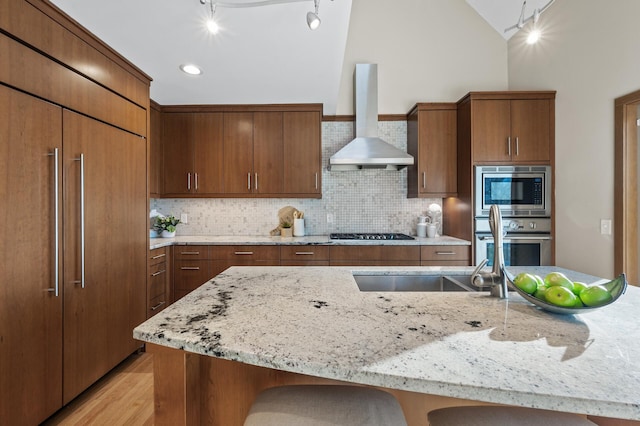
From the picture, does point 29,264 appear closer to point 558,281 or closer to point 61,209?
point 61,209

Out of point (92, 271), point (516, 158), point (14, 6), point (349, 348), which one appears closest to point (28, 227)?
point (92, 271)

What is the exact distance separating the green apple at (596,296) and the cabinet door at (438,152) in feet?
8.29

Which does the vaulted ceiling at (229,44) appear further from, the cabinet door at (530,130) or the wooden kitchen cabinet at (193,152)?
the cabinet door at (530,130)

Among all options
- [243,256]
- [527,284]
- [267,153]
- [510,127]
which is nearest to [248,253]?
[243,256]

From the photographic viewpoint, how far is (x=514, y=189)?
301 cm

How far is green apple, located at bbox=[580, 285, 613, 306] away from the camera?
36.1 inches

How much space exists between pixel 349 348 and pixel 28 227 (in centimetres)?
177

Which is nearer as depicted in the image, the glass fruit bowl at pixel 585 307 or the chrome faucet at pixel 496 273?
the glass fruit bowl at pixel 585 307

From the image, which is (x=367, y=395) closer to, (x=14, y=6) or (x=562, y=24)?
(x=14, y=6)

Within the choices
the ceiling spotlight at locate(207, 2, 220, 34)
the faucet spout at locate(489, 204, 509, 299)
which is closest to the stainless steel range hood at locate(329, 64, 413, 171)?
the ceiling spotlight at locate(207, 2, 220, 34)

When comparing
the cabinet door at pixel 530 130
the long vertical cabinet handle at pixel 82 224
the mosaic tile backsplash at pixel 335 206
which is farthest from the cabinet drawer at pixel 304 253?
the cabinet door at pixel 530 130

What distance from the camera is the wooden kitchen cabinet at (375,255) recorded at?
10.3 ft

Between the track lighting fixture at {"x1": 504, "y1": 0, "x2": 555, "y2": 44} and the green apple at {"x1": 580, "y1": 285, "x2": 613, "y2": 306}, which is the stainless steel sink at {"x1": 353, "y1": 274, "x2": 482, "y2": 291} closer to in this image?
the green apple at {"x1": 580, "y1": 285, "x2": 613, "y2": 306}

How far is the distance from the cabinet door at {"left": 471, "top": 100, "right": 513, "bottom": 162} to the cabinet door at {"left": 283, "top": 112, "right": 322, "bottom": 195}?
160 cm
